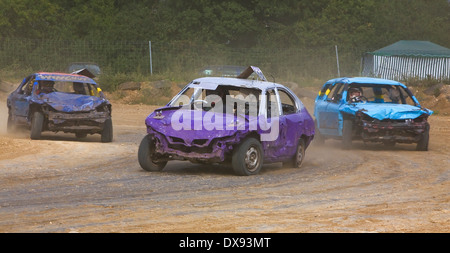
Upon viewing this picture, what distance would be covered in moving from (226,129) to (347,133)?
6343 millimetres

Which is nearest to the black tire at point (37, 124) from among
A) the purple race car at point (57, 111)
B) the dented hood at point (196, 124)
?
the purple race car at point (57, 111)

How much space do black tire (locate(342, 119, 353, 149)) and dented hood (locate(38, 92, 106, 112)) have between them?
5443 millimetres

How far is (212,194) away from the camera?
10562mm

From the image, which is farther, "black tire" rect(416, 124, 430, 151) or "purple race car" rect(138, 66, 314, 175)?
"black tire" rect(416, 124, 430, 151)

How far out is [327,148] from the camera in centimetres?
1858

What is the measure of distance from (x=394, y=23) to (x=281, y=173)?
4427 cm

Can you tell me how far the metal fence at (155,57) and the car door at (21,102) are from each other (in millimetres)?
16435

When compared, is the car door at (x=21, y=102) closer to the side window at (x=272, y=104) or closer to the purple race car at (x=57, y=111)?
the purple race car at (x=57, y=111)

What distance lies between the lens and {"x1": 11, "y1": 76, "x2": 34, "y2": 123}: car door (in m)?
18.3

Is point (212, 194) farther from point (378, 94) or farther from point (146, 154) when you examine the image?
point (378, 94)

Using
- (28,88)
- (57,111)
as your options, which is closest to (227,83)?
(57,111)

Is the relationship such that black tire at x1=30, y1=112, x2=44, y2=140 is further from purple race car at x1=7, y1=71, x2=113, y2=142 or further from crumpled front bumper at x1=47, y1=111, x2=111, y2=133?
crumpled front bumper at x1=47, y1=111, x2=111, y2=133

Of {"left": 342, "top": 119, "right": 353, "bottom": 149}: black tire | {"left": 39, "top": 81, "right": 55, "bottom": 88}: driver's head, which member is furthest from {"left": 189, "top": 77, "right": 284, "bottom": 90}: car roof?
{"left": 39, "top": 81, "right": 55, "bottom": 88}: driver's head

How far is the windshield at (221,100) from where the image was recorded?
1343cm
